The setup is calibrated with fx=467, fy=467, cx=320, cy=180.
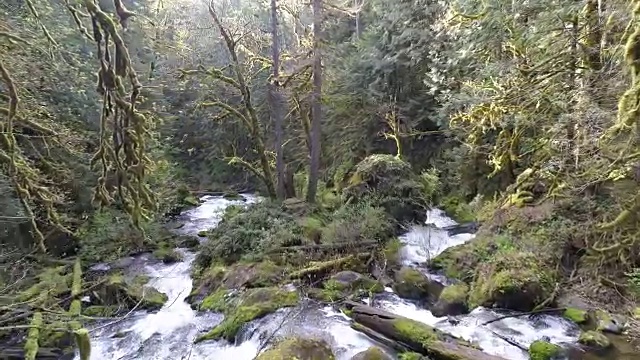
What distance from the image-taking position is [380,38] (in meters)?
→ 18.0

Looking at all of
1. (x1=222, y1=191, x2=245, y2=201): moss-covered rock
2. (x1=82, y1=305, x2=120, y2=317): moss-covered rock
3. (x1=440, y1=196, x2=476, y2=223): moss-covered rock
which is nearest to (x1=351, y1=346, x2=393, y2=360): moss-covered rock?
(x1=82, y1=305, x2=120, y2=317): moss-covered rock

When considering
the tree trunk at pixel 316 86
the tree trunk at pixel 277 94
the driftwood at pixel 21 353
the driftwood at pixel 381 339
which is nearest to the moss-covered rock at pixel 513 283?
the driftwood at pixel 381 339

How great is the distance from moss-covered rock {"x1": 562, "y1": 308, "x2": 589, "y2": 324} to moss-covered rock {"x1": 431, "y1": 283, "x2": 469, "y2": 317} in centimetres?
155

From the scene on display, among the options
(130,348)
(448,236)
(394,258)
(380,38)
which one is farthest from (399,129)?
(130,348)

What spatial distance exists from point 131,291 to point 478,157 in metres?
10.2

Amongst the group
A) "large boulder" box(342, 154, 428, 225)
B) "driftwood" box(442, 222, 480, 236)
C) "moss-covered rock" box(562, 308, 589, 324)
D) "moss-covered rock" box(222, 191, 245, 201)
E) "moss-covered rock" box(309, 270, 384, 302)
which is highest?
"large boulder" box(342, 154, 428, 225)

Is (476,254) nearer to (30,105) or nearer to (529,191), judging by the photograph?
(529,191)

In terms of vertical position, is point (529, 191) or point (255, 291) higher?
point (529, 191)

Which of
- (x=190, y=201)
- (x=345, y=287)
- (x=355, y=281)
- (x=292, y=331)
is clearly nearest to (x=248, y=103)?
(x=190, y=201)

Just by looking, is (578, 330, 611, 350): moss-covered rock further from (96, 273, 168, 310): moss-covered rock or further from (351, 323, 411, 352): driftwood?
(96, 273, 168, 310): moss-covered rock

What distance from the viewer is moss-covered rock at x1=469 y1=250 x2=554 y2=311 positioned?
7.91 m

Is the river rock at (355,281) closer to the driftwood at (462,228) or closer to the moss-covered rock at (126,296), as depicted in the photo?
the moss-covered rock at (126,296)

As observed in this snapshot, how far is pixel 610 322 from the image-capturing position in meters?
7.02

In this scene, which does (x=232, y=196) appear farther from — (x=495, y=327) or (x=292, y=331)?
(x=495, y=327)
